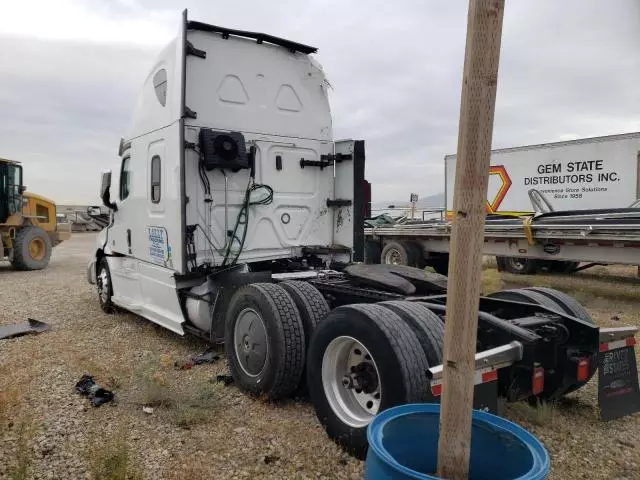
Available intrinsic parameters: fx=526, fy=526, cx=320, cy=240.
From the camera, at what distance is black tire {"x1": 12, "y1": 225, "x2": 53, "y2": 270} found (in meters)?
14.2

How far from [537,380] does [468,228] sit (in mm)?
1977

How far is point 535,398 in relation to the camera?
393 cm

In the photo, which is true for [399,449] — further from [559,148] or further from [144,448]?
[559,148]

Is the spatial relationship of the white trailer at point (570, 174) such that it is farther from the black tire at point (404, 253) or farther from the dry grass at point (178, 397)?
the dry grass at point (178, 397)

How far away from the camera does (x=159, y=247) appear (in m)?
5.95

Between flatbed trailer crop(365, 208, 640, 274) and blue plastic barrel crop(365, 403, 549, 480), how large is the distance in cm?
724

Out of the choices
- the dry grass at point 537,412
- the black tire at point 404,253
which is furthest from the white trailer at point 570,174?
the dry grass at point 537,412

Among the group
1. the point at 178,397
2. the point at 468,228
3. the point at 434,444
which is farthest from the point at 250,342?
the point at 468,228

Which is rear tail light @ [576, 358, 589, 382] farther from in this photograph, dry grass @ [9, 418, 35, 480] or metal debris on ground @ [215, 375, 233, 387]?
dry grass @ [9, 418, 35, 480]

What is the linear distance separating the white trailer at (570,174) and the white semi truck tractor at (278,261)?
952 centimetres

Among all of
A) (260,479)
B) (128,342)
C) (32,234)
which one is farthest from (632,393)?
(32,234)

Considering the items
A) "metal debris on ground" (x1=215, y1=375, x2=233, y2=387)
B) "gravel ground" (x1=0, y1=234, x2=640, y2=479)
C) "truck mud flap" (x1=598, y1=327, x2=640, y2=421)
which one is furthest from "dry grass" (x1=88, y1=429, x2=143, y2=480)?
"truck mud flap" (x1=598, y1=327, x2=640, y2=421)

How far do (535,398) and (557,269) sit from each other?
34.4 feet

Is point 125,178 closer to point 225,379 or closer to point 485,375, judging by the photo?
point 225,379
